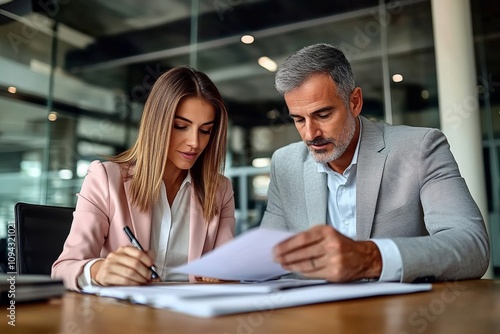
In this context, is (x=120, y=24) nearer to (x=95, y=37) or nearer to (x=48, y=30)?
(x=95, y=37)

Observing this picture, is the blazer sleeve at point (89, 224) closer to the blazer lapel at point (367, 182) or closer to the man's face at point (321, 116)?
the man's face at point (321, 116)

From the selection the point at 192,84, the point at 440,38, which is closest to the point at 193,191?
the point at 192,84

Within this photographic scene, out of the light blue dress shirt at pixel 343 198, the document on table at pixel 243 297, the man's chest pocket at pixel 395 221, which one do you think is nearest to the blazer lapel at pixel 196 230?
the light blue dress shirt at pixel 343 198

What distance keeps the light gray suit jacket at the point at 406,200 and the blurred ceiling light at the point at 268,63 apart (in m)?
3.96

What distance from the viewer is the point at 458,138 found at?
145 inches

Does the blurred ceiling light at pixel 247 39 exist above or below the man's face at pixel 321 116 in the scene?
above

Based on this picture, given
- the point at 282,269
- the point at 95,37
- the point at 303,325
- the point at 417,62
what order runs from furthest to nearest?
the point at 95,37, the point at 417,62, the point at 282,269, the point at 303,325

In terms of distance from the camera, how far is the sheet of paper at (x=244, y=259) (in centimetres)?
74

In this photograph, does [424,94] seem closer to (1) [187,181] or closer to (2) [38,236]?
(1) [187,181]

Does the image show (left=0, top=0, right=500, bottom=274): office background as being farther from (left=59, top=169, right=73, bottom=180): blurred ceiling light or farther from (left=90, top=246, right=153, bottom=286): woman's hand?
(left=90, top=246, right=153, bottom=286): woman's hand

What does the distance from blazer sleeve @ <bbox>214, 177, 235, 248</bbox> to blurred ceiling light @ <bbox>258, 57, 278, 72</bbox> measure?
13.3ft

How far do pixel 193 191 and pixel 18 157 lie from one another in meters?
3.67

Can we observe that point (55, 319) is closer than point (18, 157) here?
Yes

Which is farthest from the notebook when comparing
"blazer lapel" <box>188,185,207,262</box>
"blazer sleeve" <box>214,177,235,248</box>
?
"blazer sleeve" <box>214,177,235,248</box>
